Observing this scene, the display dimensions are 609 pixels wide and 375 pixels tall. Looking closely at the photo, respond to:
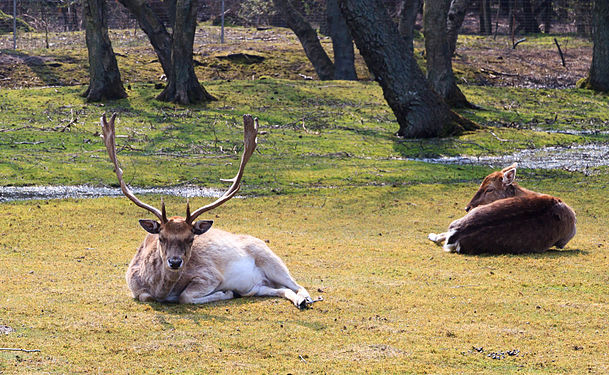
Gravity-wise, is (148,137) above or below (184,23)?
below

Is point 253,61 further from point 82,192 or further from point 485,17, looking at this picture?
point 485,17

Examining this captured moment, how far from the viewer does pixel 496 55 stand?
3275 centimetres

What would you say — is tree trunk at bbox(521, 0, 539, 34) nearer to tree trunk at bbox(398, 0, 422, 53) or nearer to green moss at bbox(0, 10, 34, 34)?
tree trunk at bbox(398, 0, 422, 53)

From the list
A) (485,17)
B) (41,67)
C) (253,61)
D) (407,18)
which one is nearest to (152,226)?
(41,67)

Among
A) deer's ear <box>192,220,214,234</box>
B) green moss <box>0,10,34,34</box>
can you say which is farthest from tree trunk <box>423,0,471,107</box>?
green moss <box>0,10,34,34</box>

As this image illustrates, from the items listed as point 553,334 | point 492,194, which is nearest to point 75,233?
point 492,194

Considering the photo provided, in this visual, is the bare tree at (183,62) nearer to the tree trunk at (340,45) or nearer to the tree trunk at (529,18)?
the tree trunk at (340,45)

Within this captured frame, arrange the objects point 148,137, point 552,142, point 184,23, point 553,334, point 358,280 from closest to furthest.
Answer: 1. point 553,334
2. point 358,280
3. point 148,137
4. point 552,142
5. point 184,23

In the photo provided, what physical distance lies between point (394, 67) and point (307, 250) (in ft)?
29.9

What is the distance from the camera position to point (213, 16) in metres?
42.3

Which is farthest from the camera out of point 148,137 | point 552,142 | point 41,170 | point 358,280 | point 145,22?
point 145,22

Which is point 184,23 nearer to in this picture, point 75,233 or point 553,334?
point 75,233

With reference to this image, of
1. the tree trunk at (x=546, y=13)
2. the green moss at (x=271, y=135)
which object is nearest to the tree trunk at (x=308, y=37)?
the green moss at (x=271, y=135)

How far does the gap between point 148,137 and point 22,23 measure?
18262mm
